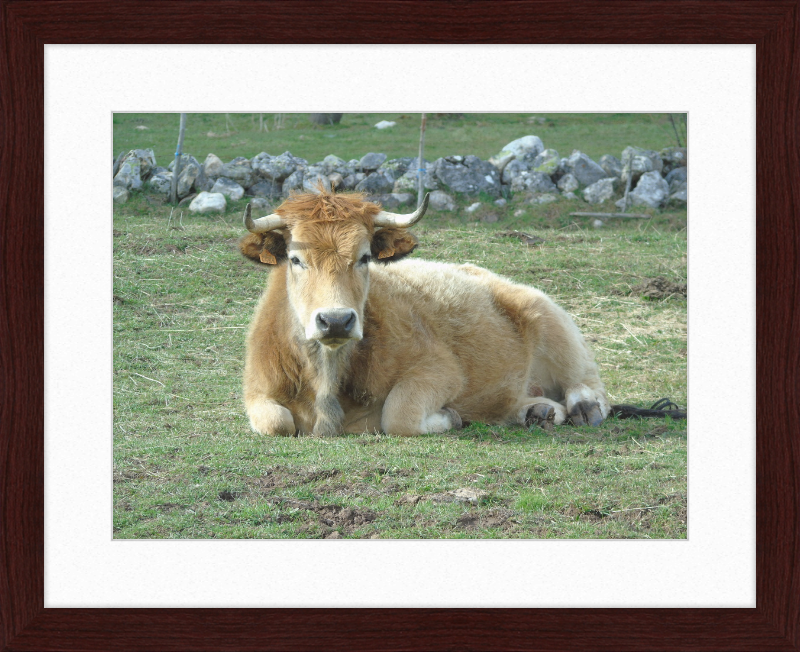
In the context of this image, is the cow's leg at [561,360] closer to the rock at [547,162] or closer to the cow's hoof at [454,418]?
the cow's hoof at [454,418]

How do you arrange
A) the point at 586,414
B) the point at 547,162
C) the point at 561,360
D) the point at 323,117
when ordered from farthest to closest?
1. the point at 547,162
2. the point at 323,117
3. the point at 561,360
4. the point at 586,414

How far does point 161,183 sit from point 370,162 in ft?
15.8

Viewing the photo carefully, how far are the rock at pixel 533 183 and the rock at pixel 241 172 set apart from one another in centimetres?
423

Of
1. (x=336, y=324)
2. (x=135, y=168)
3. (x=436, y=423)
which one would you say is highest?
(x=135, y=168)

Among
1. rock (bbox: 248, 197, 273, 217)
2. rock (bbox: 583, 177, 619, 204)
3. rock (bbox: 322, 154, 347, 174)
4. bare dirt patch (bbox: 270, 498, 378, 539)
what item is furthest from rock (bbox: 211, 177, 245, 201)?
bare dirt patch (bbox: 270, 498, 378, 539)

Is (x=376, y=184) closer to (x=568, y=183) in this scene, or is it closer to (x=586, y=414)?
(x=568, y=183)

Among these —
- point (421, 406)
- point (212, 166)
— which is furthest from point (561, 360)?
point (212, 166)

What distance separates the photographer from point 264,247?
7203mm

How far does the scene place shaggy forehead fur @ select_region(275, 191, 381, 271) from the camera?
6.87 m

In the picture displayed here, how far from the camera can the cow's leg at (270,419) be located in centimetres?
723

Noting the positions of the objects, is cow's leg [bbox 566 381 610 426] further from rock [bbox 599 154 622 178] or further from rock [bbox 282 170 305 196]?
rock [bbox 282 170 305 196]
